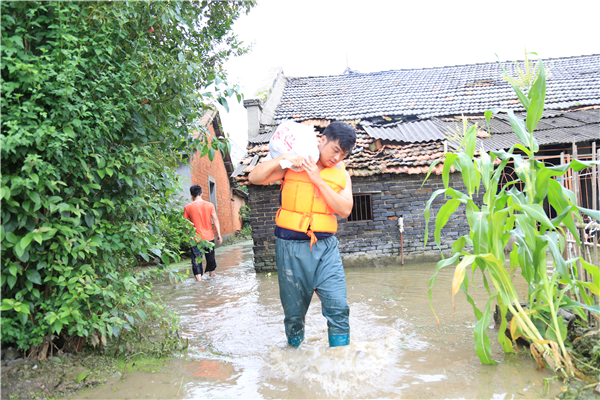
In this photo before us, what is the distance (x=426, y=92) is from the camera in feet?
43.7

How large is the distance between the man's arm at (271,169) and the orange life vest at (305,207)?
0.09 m

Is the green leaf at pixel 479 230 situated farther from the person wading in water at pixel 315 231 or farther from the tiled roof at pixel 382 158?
the tiled roof at pixel 382 158

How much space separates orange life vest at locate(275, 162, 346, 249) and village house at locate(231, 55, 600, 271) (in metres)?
5.11

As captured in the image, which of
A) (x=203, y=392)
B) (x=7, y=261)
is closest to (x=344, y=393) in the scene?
(x=203, y=392)

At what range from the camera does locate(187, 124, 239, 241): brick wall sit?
14.6 meters

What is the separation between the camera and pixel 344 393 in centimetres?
258

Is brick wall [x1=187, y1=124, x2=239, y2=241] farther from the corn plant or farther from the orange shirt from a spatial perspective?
the corn plant

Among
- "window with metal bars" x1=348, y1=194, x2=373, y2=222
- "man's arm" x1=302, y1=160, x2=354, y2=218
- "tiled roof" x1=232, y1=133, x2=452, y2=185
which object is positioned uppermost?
"tiled roof" x1=232, y1=133, x2=452, y2=185

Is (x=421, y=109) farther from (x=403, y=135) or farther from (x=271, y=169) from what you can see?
(x=271, y=169)

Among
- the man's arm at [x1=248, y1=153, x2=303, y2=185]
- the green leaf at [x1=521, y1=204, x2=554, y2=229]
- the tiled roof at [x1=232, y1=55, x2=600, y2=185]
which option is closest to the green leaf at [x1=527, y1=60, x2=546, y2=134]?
the green leaf at [x1=521, y1=204, x2=554, y2=229]

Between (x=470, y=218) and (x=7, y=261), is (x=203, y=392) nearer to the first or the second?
(x=7, y=261)

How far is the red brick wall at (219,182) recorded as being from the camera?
14.6 meters

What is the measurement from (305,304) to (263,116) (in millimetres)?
9212

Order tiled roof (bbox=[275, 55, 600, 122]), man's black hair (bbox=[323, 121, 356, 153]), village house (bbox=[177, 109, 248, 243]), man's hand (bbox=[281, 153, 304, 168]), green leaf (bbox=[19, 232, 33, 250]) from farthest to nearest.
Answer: village house (bbox=[177, 109, 248, 243])
tiled roof (bbox=[275, 55, 600, 122])
man's black hair (bbox=[323, 121, 356, 153])
man's hand (bbox=[281, 153, 304, 168])
green leaf (bbox=[19, 232, 33, 250])
